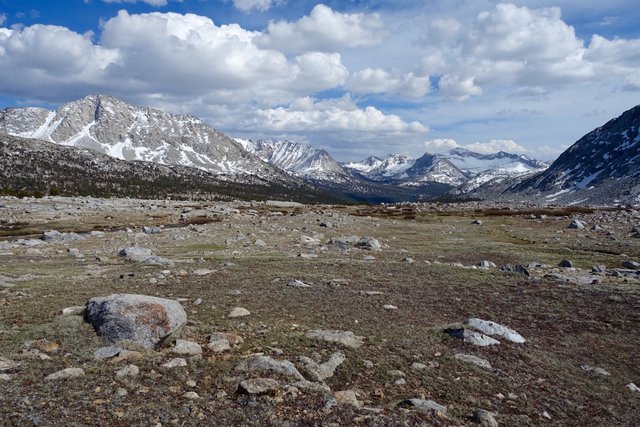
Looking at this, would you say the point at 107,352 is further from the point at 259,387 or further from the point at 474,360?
the point at 474,360

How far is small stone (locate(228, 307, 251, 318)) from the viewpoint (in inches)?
567

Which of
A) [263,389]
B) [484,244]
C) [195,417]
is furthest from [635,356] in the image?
[484,244]

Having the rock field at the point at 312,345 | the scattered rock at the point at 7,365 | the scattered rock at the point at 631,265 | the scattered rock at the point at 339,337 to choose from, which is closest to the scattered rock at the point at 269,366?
the rock field at the point at 312,345

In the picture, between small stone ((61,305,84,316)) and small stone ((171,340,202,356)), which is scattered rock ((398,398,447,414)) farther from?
small stone ((61,305,84,316))

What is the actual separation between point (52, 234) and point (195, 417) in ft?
126

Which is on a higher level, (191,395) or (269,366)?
(269,366)

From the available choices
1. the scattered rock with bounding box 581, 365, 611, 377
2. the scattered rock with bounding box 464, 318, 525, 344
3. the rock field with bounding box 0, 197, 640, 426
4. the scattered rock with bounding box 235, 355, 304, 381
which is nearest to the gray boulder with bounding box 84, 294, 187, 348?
the rock field with bounding box 0, 197, 640, 426

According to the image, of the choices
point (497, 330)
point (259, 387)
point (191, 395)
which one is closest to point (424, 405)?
point (259, 387)

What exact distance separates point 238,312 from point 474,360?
7.32 meters

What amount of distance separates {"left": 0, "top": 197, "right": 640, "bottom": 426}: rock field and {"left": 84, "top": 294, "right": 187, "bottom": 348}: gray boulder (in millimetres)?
40

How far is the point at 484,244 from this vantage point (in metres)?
41.7

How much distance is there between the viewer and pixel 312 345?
39.4ft

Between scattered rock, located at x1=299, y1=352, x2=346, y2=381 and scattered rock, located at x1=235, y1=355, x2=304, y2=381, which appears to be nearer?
scattered rock, located at x1=235, y1=355, x2=304, y2=381

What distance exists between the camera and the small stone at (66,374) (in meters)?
9.06
